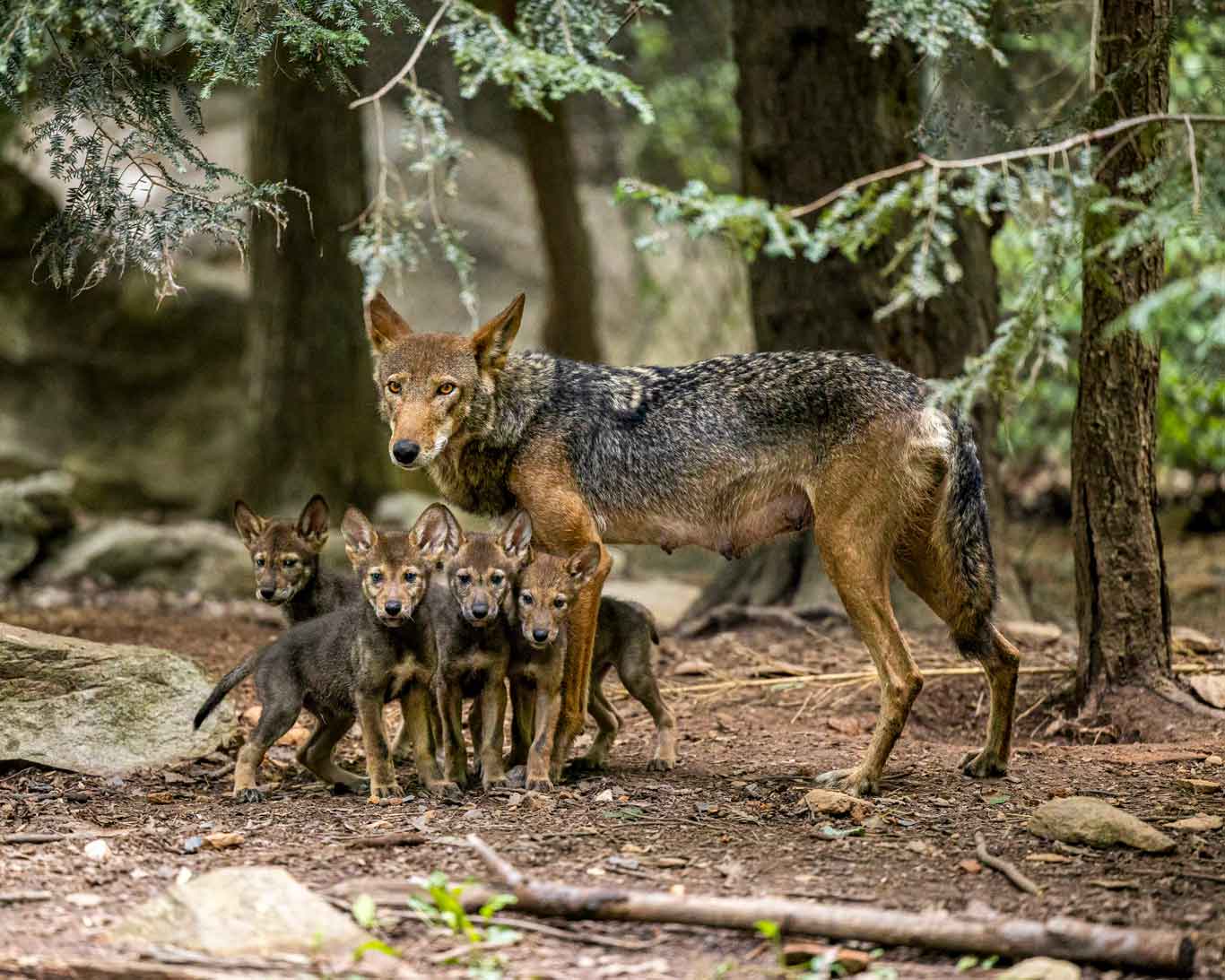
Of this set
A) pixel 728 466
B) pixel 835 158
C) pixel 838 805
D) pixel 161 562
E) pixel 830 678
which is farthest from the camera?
pixel 161 562

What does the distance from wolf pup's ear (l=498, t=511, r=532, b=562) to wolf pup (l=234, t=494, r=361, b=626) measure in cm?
105

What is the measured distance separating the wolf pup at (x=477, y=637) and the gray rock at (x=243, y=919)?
1.86 metres

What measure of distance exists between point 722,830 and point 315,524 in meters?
2.78

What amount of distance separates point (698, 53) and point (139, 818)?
13.9 m

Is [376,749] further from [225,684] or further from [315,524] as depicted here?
[315,524]

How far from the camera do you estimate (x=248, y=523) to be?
719 cm

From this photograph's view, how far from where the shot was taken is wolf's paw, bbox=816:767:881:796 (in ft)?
20.7

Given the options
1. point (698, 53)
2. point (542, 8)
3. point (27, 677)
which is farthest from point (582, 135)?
point (27, 677)

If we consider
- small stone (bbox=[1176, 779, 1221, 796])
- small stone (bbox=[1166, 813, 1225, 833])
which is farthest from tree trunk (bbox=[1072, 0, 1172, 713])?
small stone (bbox=[1166, 813, 1225, 833])

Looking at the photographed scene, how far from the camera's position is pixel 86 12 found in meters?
5.33

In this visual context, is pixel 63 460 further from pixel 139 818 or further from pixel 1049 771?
pixel 1049 771

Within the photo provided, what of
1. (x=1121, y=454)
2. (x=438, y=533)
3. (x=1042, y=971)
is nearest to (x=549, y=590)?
(x=438, y=533)

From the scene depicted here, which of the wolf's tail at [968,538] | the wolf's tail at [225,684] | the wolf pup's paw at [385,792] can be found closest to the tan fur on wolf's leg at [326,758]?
the wolf pup's paw at [385,792]

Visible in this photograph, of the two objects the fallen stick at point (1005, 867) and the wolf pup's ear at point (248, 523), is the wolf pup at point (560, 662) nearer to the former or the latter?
the wolf pup's ear at point (248, 523)
